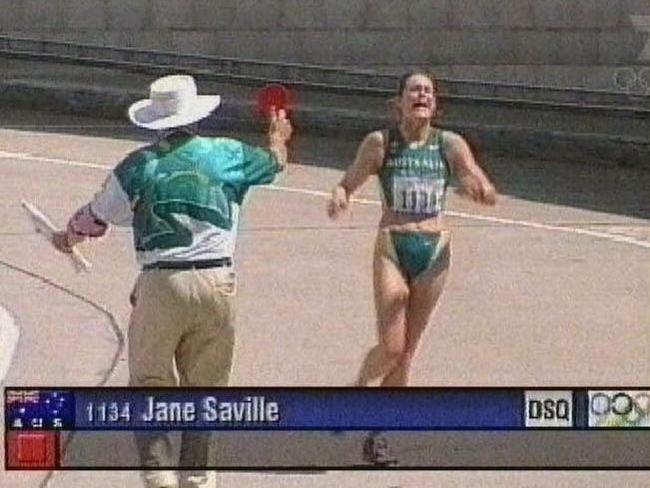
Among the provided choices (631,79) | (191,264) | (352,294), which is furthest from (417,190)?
(631,79)

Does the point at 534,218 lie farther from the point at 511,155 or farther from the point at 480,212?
the point at 511,155

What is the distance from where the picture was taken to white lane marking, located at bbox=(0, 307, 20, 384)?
1090 cm

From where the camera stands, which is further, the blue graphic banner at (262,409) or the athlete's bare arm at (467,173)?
A: the athlete's bare arm at (467,173)

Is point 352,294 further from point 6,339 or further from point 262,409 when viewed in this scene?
point 262,409

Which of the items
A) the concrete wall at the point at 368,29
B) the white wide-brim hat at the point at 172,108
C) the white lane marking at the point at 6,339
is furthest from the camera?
the concrete wall at the point at 368,29

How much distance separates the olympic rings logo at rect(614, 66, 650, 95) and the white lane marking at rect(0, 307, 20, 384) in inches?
525

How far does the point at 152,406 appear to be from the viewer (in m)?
7.92

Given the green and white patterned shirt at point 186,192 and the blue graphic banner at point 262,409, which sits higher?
the green and white patterned shirt at point 186,192

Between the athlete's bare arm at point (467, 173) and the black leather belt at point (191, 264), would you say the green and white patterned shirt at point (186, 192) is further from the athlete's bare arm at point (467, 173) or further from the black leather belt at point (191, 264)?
the athlete's bare arm at point (467, 173)

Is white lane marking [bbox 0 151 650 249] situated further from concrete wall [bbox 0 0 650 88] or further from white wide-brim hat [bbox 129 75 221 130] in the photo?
white wide-brim hat [bbox 129 75 221 130]

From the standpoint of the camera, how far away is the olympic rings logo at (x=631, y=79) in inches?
970

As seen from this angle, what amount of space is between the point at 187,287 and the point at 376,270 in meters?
1.86

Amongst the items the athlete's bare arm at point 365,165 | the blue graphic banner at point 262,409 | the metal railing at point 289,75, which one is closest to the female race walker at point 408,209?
the athlete's bare arm at point 365,165

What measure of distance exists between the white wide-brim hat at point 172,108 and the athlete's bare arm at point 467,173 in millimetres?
1601
